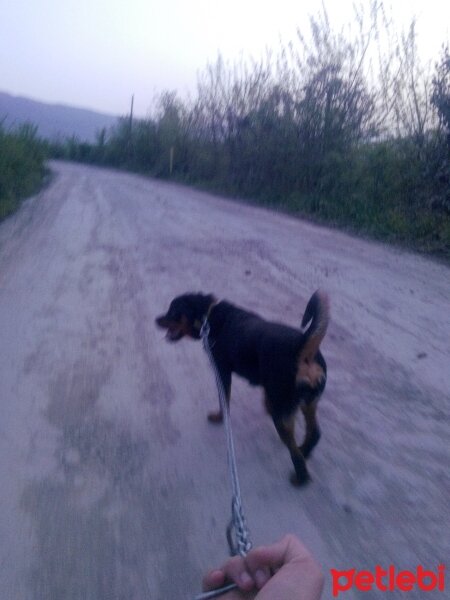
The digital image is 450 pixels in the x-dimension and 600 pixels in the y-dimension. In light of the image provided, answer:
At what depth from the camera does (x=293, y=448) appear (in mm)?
4266

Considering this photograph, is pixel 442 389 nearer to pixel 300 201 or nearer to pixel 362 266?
pixel 362 266

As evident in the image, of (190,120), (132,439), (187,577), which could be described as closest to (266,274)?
(132,439)

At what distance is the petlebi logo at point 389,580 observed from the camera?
331cm

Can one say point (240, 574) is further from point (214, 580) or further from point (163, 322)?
point (163, 322)

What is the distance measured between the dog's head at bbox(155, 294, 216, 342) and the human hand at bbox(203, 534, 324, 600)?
332 centimetres

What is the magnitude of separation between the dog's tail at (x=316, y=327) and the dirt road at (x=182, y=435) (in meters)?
0.90

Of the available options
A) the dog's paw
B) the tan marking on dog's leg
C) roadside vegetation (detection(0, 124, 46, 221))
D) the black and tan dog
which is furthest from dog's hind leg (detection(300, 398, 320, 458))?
roadside vegetation (detection(0, 124, 46, 221))

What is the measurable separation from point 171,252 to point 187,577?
8.62 meters

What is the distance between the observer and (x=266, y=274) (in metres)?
9.99

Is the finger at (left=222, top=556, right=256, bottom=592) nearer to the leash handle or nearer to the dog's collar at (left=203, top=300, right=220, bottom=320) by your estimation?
the leash handle

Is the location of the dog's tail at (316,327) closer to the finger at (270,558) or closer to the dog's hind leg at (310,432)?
the dog's hind leg at (310,432)

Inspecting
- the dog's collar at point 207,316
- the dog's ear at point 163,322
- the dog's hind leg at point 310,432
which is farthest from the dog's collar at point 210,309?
the dog's hind leg at point 310,432

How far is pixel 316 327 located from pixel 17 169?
21.2 m

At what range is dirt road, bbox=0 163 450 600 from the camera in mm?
3605
